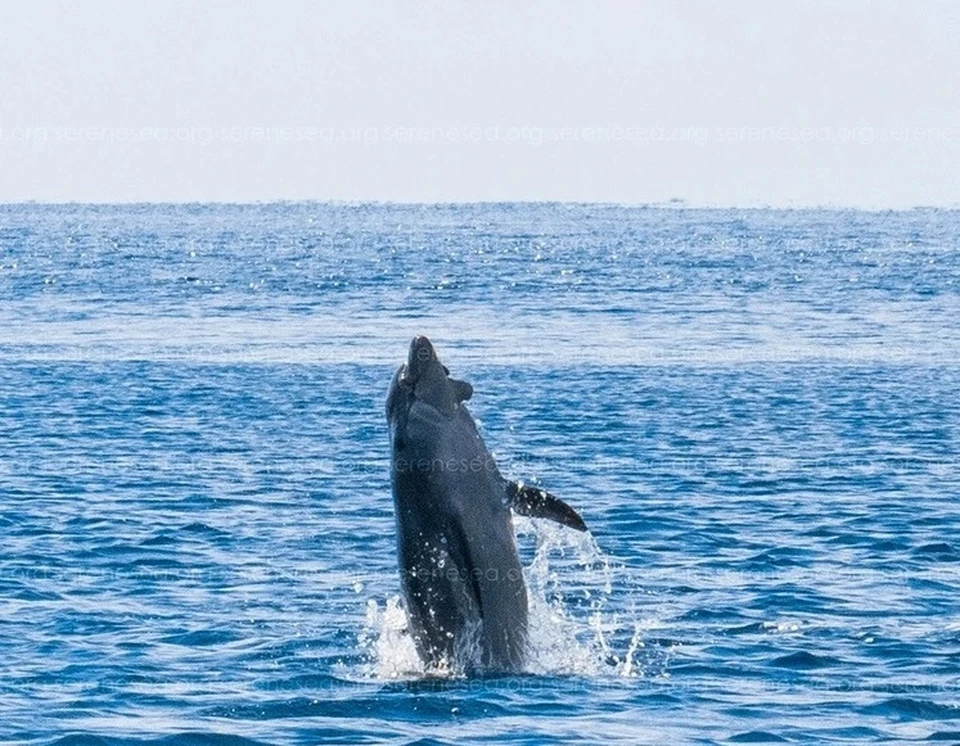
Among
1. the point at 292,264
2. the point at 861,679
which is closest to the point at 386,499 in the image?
the point at 861,679

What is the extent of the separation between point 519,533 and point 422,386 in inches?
382

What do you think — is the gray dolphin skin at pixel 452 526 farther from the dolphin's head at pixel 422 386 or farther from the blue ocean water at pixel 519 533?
the blue ocean water at pixel 519 533

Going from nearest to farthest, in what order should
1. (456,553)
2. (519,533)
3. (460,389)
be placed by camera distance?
(456,553), (460,389), (519,533)

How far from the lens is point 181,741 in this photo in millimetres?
17875

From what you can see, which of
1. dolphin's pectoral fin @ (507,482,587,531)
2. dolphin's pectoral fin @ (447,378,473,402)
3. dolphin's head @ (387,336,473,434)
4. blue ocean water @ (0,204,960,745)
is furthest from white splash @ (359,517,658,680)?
dolphin's head @ (387,336,473,434)

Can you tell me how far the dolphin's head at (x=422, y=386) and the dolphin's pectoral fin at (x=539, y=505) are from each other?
3.24 feet

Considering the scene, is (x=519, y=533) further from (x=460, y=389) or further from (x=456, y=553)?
(x=456, y=553)

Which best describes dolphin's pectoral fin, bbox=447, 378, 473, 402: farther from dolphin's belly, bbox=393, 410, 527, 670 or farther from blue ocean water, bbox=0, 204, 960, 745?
blue ocean water, bbox=0, 204, 960, 745

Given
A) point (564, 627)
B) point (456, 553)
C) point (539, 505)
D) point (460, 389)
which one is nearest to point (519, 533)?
point (564, 627)

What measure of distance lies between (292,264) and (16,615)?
334 feet

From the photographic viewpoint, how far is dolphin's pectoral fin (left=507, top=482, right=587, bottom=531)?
758 inches

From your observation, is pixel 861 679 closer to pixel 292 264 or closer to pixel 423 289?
pixel 423 289

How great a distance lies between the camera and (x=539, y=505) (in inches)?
763

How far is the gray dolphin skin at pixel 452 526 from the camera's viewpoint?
19047mm
